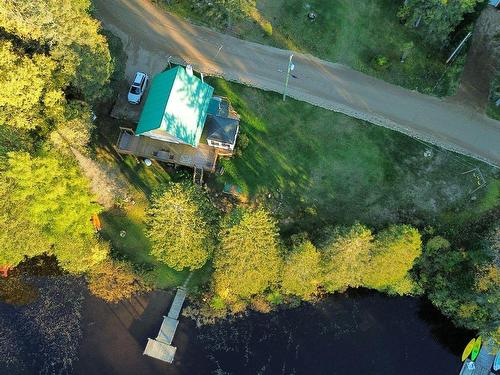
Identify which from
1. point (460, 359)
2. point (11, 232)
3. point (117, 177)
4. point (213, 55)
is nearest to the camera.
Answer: point (11, 232)

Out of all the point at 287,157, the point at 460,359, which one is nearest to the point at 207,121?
the point at 287,157

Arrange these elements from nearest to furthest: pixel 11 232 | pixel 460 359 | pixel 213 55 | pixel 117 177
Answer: pixel 11 232
pixel 460 359
pixel 117 177
pixel 213 55

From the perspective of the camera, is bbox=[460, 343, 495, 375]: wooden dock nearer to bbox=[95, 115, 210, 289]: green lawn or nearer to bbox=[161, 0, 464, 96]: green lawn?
bbox=[95, 115, 210, 289]: green lawn

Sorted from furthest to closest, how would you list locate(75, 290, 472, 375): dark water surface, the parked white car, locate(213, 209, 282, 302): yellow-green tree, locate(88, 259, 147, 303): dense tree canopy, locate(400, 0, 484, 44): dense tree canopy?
the parked white car → locate(400, 0, 484, 44): dense tree canopy → locate(88, 259, 147, 303): dense tree canopy → locate(75, 290, 472, 375): dark water surface → locate(213, 209, 282, 302): yellow-green tree

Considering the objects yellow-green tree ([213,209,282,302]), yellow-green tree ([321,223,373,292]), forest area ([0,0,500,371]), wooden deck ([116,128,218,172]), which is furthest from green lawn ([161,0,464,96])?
yellow-green tree ([213,209,282,302])

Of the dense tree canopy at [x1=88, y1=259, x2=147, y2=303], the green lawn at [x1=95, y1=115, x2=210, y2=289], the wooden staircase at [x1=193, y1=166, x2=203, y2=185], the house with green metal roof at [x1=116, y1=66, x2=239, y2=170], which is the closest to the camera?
the house with green metal roof at [x1=116, y1=66, x2=239, y2=170]

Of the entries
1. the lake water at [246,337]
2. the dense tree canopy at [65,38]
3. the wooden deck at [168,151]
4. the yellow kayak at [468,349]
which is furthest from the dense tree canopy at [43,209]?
the yellow kayak at [468,349]

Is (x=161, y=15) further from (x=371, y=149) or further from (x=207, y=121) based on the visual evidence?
(x=371, y=149)
